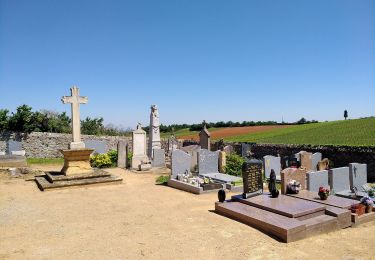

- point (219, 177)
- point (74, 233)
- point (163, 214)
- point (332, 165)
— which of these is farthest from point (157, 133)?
point (74, 233)

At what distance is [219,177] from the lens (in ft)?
45.7

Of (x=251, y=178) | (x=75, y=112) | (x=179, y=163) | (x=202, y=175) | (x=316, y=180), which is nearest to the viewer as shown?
(x=251, y=178)

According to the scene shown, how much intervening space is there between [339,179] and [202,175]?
19.3 ft

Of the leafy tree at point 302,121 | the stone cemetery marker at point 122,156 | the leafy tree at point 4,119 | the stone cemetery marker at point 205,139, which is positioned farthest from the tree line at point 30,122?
the leafy tree at point 302,121

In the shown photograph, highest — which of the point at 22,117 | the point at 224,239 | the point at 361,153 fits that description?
the point at 22,117

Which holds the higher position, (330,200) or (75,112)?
(75,112)

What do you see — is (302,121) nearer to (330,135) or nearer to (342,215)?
(330,135)

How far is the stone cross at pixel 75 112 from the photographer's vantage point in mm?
13188

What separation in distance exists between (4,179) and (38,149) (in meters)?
11.3

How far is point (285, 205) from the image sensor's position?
8.05m

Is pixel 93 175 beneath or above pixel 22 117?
beneath

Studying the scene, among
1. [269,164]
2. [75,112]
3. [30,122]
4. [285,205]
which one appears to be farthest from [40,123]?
[285,205]

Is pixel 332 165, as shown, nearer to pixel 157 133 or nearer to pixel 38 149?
pixel 157 133

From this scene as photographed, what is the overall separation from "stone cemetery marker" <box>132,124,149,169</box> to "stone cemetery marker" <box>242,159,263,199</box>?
1040cm
